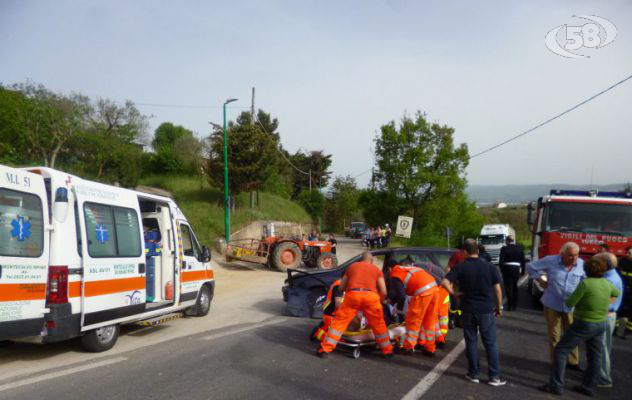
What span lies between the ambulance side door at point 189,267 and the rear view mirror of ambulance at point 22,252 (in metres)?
3.24

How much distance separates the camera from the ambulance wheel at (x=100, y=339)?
7266 mm

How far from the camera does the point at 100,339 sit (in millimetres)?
7457

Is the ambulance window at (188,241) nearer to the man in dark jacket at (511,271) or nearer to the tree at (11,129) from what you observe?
the man in dark jacket at (511,271)

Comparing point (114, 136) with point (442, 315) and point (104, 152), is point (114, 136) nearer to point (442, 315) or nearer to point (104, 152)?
point (104, 152)

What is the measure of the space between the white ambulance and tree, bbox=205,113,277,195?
19.3 m

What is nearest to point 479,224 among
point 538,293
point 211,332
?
point 538,293

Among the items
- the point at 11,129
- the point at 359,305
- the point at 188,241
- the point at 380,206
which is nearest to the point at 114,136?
the point at 11,129

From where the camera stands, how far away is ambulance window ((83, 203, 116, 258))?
714cm

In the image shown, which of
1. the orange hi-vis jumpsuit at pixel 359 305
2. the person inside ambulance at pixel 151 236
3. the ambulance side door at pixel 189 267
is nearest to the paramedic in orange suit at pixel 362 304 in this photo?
the orange hi-vis jumpsuit at pixel 359 305

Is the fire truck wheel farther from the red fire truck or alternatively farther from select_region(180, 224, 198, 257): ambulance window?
select_region(180, 224, 198, 257): ambulance window

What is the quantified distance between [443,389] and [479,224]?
30066 millimetres

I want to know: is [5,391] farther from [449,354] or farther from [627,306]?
[627,306]

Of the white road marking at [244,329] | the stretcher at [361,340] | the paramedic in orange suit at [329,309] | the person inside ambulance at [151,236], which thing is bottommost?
the white road marking at [244,329]

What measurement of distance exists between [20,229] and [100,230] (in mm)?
1259
